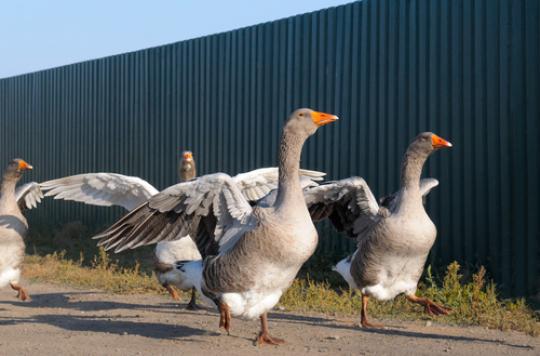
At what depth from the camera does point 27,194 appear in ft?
36.6

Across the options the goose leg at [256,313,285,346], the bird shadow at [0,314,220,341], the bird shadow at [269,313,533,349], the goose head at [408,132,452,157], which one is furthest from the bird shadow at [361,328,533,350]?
the goose head at [408,132,452,157]

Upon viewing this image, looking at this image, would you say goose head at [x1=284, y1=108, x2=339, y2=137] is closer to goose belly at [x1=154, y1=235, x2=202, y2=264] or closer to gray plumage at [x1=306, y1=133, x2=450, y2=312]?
gray plumage at [x1=306, y1=133, x2=450, y2=312]

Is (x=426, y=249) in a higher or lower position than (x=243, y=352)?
higher

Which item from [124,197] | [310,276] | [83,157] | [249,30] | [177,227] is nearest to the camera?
[177,227]

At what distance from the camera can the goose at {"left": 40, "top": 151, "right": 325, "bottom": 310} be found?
9.52 meters

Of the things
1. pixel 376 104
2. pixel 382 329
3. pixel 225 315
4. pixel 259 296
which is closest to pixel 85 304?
pixel 225 315

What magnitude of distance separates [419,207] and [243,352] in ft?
8.01

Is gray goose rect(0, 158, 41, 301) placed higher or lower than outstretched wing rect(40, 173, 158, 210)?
lower

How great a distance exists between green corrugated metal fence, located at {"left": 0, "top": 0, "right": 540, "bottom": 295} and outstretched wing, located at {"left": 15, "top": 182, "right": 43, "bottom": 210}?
14.5ft

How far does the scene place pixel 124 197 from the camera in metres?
10.0

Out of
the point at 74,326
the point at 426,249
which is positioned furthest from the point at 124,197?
the point at 426,249

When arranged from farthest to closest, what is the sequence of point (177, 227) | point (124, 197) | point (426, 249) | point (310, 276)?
point (310, 276), point (124, 197), point (426, 249), point (177, 227)

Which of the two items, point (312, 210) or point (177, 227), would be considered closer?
point (177, 227)

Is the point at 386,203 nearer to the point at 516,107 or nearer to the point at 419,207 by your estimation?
the point at 419,207
